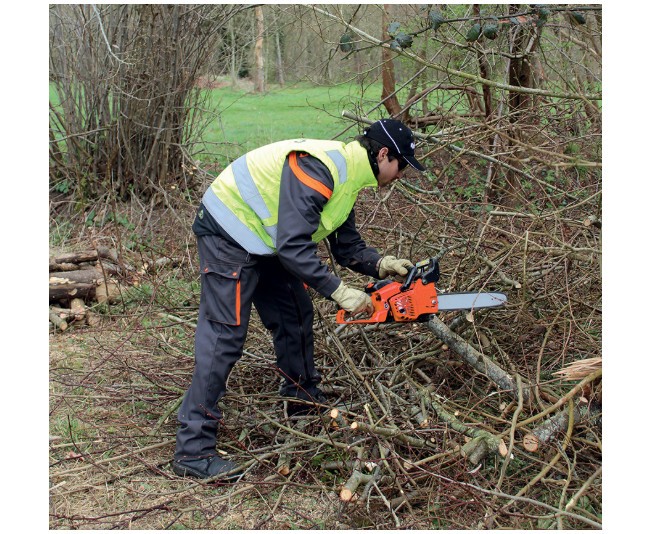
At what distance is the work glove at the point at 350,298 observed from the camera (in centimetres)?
332

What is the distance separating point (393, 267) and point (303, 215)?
2.54 ft

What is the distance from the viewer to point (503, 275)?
13.4ft

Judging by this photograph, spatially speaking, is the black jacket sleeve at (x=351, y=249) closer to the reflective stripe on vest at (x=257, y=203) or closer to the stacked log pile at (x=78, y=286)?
the reflective stripe on vest at (x=257, y=203)

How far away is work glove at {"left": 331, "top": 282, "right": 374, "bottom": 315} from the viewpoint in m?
3.32

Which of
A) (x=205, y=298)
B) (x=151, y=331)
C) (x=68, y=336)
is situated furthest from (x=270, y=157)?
(x=68, y=336)

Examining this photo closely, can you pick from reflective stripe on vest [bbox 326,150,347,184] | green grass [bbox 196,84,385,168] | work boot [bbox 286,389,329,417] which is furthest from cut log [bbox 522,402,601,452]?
green grass [bbox 196,84,385,168]

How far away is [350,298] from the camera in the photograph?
333cm

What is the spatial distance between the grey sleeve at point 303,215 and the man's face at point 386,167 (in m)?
0.28

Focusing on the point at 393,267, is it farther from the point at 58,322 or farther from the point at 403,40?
the point at 58,322

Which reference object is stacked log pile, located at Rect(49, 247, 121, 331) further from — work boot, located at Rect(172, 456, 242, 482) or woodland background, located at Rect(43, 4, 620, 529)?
work boot, located at Rect(172, 456, 242, 482)

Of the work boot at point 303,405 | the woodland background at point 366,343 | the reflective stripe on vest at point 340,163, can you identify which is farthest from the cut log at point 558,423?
the reflective stripe on vest at point 340,163

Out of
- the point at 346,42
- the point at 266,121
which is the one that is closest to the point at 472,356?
the point at 346,42

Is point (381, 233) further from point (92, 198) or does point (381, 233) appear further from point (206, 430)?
point (92, 198)

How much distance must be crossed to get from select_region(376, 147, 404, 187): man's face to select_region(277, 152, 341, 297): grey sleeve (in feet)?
0.92
